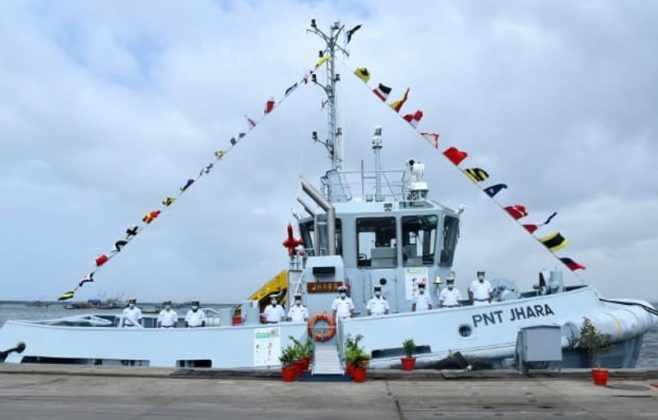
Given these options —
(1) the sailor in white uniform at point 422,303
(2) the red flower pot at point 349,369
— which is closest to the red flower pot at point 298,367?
(2) the red flower pot at point 349,369

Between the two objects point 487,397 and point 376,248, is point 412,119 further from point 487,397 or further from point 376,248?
point 487,397

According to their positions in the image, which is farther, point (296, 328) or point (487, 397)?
point (296, 328)

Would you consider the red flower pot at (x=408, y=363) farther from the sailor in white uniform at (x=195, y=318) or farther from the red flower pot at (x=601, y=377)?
the sailor in white uniform at (x=195, y=318)

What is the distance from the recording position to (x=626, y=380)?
9984 mm

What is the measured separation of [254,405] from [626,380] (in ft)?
18.8

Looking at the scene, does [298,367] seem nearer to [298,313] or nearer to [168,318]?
[298,313]

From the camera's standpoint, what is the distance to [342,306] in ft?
39.9

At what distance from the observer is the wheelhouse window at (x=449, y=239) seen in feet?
46.2

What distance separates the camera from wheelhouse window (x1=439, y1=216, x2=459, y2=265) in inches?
554

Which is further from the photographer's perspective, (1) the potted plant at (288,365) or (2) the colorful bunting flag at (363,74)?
(2) the colorful bunting flag at (363,74)

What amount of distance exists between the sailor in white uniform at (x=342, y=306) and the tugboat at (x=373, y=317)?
21 cm

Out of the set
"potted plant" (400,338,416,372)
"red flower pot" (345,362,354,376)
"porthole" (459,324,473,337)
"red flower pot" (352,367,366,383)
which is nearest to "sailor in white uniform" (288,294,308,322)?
"potted plant" (400,338,416,372)

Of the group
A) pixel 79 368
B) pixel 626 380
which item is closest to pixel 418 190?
pixel 626 380

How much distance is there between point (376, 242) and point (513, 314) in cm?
337
